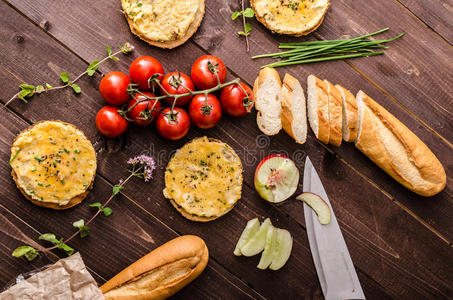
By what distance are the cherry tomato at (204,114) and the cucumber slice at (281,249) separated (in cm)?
90

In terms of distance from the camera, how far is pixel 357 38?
98.0 inches

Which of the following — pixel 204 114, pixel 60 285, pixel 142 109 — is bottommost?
pixel 60 285

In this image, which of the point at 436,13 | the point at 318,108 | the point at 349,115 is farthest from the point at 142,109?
the point at 436,13

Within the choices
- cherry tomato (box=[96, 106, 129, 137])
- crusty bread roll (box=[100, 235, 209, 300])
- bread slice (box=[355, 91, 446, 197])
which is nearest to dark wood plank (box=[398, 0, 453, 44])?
bread slice (box=[355, 91, 446, 197])

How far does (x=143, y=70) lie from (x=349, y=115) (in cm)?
141

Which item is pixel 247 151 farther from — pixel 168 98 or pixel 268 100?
pixel 168 98

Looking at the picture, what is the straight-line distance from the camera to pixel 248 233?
2.43 metres

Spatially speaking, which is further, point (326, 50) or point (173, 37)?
point (326, 50)

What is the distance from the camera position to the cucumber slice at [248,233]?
7.95ft

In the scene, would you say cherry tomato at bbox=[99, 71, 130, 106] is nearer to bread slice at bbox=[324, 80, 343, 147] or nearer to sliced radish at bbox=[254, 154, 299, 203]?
sliced radish at bbox=[254, 154, 299, 203]

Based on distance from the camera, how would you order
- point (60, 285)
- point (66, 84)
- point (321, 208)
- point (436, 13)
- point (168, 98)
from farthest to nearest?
point (436, 13)
point (321, 208)
point (66, 84)
point (168, 98)
point (60, 285)

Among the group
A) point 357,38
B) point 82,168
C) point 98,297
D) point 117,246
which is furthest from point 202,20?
point 98,297

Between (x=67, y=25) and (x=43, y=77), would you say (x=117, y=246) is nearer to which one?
(x=43, y=77)

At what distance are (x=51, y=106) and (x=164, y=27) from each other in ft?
3.06
